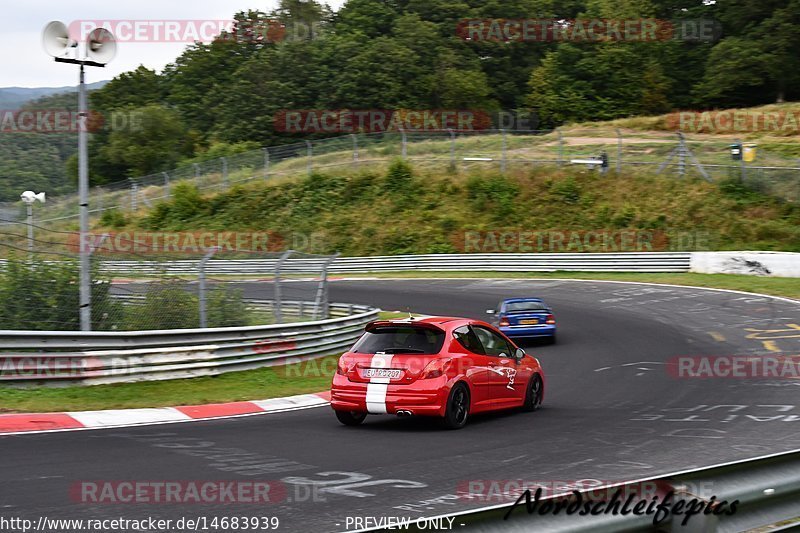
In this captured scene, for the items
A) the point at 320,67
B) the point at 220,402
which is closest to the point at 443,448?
the point at 220,402

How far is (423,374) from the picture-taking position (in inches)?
436

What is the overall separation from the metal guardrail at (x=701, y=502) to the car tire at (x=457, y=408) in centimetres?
672

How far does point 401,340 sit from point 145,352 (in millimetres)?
5354

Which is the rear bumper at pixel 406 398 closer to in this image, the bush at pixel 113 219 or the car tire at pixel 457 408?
the car tire at pixel 457 408

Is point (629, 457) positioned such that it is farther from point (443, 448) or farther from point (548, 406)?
point (548, 406)

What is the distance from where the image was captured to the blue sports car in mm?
21297

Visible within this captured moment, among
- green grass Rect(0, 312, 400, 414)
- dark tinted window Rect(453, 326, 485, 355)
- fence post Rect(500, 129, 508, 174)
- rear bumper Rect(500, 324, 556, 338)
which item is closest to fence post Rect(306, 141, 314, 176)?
fence post Rect(500, 129, 508, 174)

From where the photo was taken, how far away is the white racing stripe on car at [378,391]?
11.2 metres

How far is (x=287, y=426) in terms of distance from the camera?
11.8m

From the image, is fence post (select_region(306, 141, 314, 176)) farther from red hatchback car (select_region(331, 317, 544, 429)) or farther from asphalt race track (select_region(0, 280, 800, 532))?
red hatchback car (select_region(331, 317, 544, 429))

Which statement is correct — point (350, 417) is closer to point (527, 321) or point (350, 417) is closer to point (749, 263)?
point (527, 321)

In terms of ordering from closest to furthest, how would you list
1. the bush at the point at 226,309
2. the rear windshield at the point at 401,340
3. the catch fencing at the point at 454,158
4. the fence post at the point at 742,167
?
the rear windshield at the point at 401,340 < the bush at the point at 226,309 < the fence post at the point at 742,167 < the catch fencing at the point at 454,158
